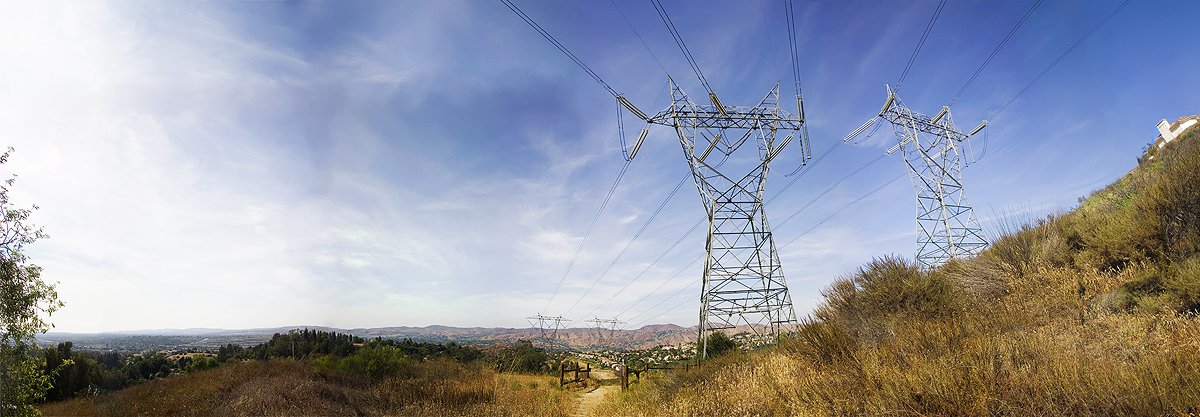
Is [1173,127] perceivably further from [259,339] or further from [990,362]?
[259,339]

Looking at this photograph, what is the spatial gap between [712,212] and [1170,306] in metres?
9.88

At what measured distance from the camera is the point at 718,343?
14406 millimetres

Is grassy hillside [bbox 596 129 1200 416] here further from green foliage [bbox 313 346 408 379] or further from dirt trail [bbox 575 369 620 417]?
green foliage [bbox 313 346 408 379]

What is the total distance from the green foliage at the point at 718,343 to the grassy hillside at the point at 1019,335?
3.60 metres

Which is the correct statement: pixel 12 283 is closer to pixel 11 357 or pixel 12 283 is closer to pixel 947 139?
pixel 11 357

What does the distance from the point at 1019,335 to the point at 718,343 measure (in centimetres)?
1016

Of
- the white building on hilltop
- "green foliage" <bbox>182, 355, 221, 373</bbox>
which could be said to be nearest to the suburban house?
the white building on hilltop

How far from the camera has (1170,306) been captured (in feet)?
17.4

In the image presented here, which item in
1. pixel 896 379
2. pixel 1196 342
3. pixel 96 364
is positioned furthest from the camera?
pixel 96 364

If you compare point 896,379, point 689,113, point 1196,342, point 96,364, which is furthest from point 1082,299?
point 96,364

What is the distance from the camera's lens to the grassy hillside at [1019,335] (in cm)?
345

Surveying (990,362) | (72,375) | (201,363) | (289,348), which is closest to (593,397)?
(990,362)

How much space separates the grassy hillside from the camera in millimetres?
3449

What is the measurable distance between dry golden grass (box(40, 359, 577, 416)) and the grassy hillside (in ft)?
9.38
